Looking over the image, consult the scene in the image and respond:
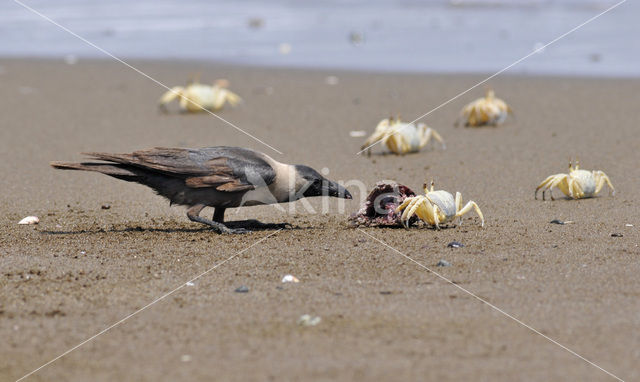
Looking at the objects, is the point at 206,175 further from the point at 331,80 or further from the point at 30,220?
the point at 331,80

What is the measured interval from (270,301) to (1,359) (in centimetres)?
146

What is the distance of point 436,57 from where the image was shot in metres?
15.6

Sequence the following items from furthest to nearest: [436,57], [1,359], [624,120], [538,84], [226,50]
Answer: [226,50]
[436,57]
[538,84]
[624,120]
[1,359]

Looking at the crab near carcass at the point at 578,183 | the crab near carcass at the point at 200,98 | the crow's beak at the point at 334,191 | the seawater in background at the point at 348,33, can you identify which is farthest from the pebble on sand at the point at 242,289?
→ the seawater in background at the point at 348,33

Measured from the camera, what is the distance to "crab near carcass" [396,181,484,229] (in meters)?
6.57

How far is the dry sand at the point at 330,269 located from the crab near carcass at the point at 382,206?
0.65 ft

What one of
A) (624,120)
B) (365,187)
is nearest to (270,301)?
(365,187)

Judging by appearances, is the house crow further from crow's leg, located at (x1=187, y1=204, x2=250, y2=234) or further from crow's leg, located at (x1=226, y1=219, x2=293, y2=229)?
crow's leg, located at (x1=226, y1=219, x2=293, y2=229)

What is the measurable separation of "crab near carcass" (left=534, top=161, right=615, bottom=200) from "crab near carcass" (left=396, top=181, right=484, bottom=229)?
1035 mm

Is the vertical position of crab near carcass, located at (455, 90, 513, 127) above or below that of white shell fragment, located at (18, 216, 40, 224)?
above

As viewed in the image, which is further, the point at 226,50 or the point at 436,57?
the point at 226,50

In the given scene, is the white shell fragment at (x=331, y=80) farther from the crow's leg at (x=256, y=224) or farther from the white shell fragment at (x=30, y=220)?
the white shell fragment at (x=30, y=220)

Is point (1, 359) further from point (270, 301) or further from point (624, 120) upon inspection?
point (624, 120)
